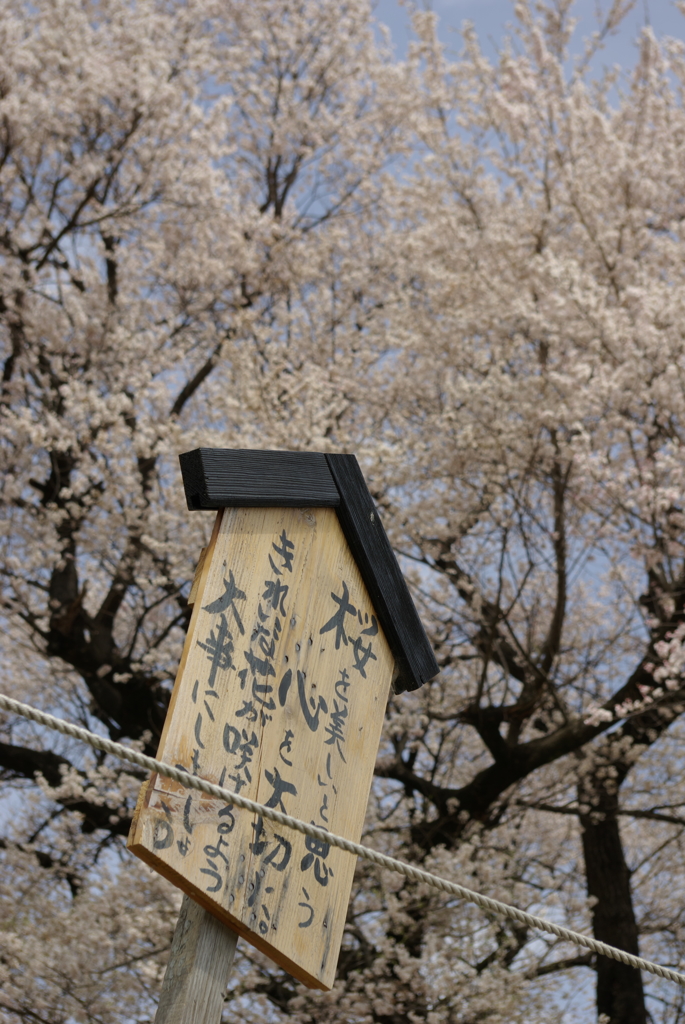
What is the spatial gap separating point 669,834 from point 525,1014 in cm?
522

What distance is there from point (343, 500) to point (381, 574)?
237 mm

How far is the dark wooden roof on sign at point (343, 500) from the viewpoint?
6.90ft

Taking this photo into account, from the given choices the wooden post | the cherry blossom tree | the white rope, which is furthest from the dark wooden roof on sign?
the cherry blossom tree

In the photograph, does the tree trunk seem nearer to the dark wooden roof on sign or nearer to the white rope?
the dark wooden roof on sign

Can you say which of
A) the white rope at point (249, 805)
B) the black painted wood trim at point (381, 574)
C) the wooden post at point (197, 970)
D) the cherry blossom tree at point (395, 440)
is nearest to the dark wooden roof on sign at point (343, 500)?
the black painted wood trim at point (381, 574)

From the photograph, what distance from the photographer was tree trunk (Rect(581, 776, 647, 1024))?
698cm

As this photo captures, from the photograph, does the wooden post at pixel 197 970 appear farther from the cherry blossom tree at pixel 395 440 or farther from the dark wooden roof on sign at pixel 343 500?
the cherry blossom tree at pixel 395 440

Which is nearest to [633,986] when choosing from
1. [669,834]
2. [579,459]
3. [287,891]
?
[669,834]

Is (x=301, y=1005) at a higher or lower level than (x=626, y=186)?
lower

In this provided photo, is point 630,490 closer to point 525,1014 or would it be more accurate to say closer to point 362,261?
point 525,1014

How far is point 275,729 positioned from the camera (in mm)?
2014

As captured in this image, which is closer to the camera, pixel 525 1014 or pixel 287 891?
pixel 287 891

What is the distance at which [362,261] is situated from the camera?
37.2ft

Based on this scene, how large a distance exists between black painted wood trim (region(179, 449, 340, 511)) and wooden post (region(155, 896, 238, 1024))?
0.91m
